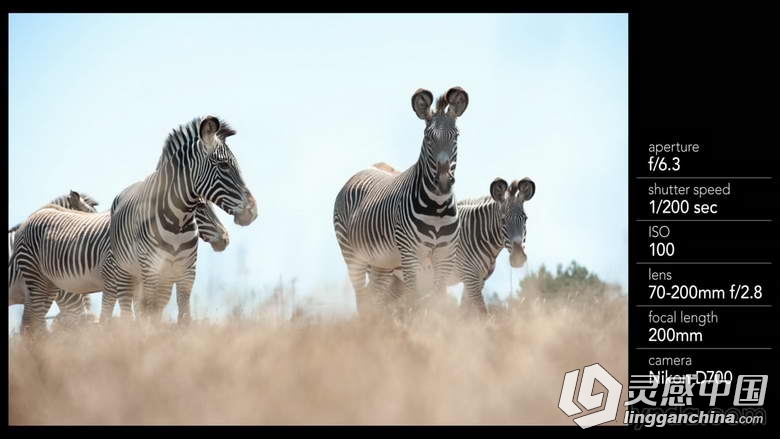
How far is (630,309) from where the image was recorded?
367 inches

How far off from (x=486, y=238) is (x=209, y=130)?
5.53 meters

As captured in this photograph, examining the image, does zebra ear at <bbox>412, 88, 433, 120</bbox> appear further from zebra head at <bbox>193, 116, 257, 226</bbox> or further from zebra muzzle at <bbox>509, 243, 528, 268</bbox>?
zebra muzzle at <bbox>509, 243, 528, 268</bbox>

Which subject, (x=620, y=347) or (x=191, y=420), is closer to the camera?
(x=191, y=420)

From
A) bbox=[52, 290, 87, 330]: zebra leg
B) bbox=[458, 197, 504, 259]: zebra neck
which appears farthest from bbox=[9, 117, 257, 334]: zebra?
bbox=[458, 197, 504, 259]: zebra neck

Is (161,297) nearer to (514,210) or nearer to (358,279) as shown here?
(358,279)

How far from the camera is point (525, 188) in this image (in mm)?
14836

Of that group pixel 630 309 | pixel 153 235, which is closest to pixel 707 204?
pixel 630 309

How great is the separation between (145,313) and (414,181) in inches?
150

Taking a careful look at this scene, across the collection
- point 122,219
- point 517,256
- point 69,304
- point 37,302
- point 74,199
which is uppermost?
point 74,199

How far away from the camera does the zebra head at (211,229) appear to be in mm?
12898

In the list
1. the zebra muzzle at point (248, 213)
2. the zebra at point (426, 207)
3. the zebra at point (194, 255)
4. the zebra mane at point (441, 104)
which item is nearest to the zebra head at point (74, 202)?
the zebra at point (194, 255)

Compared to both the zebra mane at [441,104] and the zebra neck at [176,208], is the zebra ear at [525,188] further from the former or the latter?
→ the zebra neck at [176,208]

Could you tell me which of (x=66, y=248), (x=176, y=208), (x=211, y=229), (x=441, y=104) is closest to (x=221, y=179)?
(x=176, y=208)
